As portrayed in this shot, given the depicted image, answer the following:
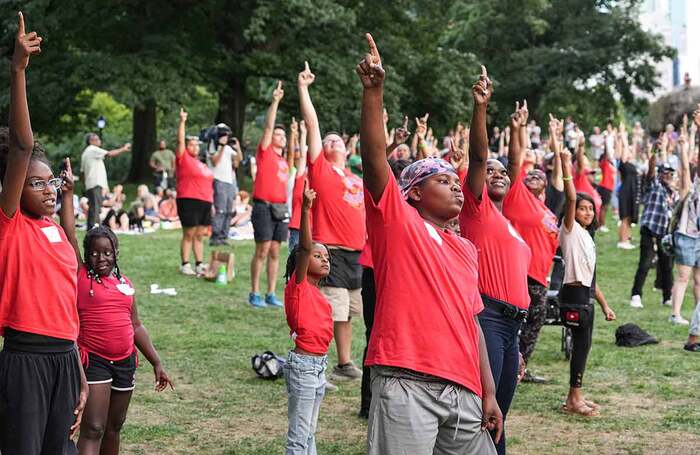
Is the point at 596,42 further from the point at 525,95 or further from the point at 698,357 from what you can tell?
the point at 698,357

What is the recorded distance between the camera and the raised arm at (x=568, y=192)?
7.98 meters

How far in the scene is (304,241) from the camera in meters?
6.31

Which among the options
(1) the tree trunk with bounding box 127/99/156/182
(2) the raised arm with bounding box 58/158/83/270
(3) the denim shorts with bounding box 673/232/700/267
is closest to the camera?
(2) the raised arm with bounding box 58/158/83/270

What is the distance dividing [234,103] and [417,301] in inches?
1105

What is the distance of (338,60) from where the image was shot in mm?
30203

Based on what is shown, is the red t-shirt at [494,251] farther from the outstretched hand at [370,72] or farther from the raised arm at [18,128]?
the raised arm at [18,128]

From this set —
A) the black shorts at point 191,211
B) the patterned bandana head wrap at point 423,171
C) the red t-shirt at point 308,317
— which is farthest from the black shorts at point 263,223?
the patterned bandana head wrap at point 423,171

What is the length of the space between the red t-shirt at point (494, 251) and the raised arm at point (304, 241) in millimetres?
888

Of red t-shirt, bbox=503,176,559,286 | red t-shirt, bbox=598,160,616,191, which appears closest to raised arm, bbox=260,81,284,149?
red t-shirt, bbox=503,176,559,286

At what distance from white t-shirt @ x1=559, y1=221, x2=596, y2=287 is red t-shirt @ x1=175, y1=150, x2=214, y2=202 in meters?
7.47

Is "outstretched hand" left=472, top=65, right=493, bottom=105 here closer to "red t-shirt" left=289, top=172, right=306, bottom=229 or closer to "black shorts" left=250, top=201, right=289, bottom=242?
"red t-shirt" left=289, top=172, right=306, bottom=229

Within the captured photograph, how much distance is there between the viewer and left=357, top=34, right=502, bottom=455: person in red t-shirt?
4164 millimetres

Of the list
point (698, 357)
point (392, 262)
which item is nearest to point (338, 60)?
point (698, 357)

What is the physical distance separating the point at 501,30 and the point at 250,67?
18.1 metres
